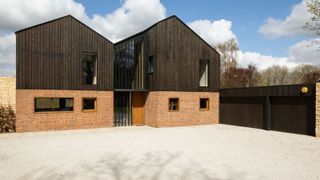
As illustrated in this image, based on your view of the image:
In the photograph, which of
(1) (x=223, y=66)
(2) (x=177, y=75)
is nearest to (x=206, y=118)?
(2) (x=177, y=75)

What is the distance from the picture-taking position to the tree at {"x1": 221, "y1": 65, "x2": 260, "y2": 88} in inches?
1385

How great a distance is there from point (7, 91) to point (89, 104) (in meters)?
5.18

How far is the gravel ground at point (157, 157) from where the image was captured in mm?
6816

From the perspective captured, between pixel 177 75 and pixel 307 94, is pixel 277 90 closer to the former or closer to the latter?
pixel 307 94

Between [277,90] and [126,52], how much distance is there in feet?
33.2

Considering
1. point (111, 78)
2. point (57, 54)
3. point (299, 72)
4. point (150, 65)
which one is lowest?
point (111, 78)

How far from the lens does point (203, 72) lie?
1919 cm

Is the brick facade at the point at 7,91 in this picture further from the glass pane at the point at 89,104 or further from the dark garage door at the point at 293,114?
the dark garage door at the point at 293,114

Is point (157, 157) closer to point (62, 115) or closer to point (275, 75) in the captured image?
point (62, 115)

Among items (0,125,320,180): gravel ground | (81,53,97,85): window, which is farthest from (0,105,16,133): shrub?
(81,53,97,85): window

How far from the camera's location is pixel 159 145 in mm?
10672

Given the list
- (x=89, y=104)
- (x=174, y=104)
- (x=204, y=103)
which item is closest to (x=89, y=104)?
(x=89, y=104)

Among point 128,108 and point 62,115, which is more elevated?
point 128,108

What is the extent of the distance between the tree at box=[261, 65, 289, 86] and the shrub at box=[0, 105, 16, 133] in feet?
133
